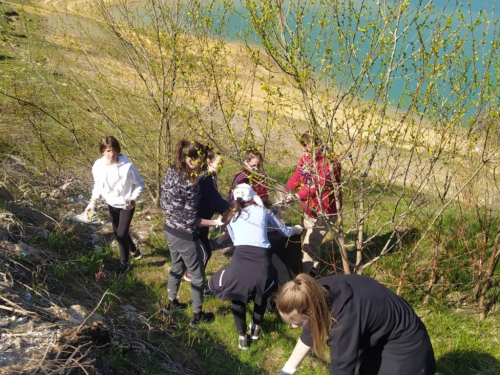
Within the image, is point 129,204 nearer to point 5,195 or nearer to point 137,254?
point 137,254

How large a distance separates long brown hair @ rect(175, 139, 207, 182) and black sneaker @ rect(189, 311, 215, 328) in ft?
4.50

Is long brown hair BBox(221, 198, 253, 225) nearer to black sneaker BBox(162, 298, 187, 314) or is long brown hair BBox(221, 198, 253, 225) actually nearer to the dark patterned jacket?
the dark patterned jacket

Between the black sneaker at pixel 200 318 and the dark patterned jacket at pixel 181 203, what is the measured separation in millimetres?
840

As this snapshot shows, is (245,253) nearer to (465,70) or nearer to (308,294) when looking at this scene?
(308,294)

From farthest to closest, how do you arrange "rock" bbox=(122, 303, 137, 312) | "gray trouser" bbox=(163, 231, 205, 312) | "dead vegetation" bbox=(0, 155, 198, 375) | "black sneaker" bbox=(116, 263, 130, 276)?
1. "black sneaker" bbox=(116, 263, 130, 276)
2. "rock" bbox=(122, 303, 137, 312)
3. "gray trouser" bbox=(163, 231, 205, 312)
4. "dead vegetation" bbox=(0, 155, 198, 375)

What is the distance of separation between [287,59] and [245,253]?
1622mm

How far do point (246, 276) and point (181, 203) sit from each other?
853mm

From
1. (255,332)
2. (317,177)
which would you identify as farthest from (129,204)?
(317,177)

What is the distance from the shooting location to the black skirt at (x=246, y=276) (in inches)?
141

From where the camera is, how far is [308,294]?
7.48 ft

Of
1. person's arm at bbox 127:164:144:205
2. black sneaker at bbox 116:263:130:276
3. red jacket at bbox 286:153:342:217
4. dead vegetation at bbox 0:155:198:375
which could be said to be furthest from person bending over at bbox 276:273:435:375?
black sneaker at bbox 116:263:130:276

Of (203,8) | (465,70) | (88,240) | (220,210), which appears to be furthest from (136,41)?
(465,70)

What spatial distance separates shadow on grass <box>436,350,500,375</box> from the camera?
3.89 metres

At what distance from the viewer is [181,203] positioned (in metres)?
3.78
